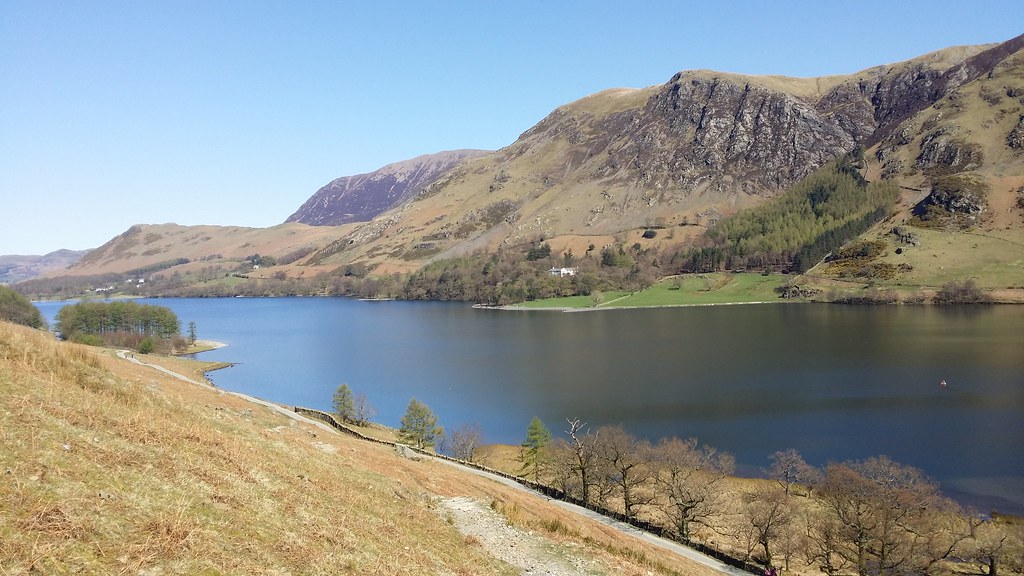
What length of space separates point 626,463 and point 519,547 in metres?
28.9

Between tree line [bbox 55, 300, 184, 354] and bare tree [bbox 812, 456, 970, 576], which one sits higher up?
tree line [bbox 55, 300, 184, 354]

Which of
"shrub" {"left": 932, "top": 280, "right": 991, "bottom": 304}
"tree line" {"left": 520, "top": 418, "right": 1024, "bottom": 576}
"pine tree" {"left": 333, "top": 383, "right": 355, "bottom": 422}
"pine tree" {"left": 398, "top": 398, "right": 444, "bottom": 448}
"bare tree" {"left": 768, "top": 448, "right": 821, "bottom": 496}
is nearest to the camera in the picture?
"tree line" {"left": 520, "top": 418, "right": 1024, "bottom": 576}

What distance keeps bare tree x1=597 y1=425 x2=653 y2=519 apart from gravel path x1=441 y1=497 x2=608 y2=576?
2077 centimetres

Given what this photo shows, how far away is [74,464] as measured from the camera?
12.8 meters

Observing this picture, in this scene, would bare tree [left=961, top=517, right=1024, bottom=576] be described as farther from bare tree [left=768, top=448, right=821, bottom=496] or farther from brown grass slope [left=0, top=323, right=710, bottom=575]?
brown grass slope [left=0, top=323, right=710, bottom=575]

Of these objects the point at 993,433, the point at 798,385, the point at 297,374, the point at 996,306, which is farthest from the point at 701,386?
the point at 996,306

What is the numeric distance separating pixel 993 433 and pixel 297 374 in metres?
101

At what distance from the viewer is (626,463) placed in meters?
47.3

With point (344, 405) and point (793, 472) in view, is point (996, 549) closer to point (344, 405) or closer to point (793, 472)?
point (793, 472)

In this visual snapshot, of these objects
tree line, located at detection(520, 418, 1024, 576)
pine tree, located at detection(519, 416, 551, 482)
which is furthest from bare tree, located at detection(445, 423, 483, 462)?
tree line, located at detection(520, 418, 1024, 576)

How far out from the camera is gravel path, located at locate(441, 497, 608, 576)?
61.9 feet

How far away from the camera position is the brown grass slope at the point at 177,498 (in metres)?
10.4

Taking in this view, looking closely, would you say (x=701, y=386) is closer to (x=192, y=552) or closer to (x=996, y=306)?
(x=192, y=552)

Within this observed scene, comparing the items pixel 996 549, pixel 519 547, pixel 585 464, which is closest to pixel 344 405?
pixel 585 464
